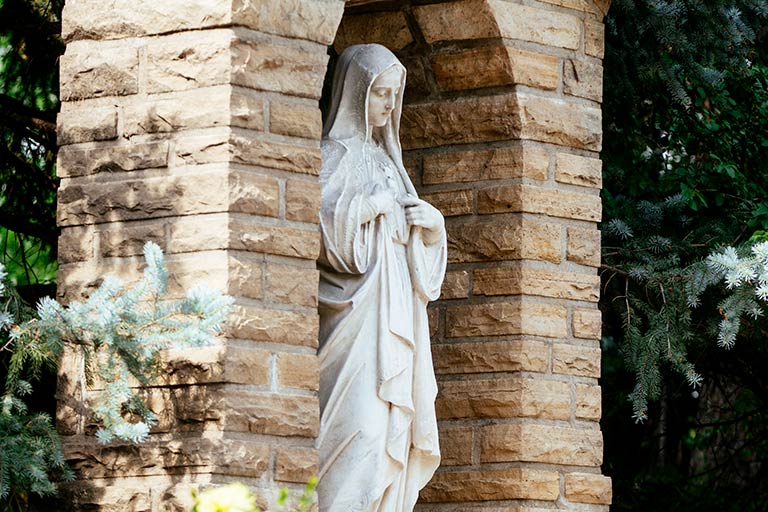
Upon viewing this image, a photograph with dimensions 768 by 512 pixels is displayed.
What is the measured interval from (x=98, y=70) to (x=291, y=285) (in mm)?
957

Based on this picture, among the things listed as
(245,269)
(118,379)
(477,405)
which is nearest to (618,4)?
(477,405)

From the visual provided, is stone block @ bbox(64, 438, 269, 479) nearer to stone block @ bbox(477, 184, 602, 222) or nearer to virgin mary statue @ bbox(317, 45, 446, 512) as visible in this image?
virgin mary statue @ bbox(317, 45, 446, 512)

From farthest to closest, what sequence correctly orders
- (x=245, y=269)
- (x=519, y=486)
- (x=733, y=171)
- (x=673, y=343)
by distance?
(x=733, y=171) < (x=673, y=343) < (x=519, y=486) < (x=245, y=269)

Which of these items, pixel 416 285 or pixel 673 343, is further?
pixel 673 343

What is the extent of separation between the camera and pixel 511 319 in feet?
22.8

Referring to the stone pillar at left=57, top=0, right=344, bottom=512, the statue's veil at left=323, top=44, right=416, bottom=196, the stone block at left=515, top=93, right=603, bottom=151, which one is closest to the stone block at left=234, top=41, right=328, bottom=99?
the stone pillar at left=57, top=0, right=344, bottom=512

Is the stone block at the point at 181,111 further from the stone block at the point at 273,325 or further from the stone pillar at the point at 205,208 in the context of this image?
the stone block at the point at 273,325

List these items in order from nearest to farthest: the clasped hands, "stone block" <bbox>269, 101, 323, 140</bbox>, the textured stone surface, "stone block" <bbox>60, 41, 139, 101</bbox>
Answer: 1. "stone block" <bbox>269, 101, 323, 140</bbox>
2. "stone block" <bbox>60, 41, 139, 101</bbox>
3. the clasped hands
4. the textured stone surface

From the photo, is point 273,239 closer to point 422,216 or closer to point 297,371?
point 297,371

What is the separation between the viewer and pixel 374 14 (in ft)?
23.5

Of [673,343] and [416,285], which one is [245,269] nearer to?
[416,285]

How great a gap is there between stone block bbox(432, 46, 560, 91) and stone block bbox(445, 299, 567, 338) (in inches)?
32.8

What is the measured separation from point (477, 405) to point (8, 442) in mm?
2131

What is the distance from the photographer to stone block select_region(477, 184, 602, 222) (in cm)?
699
